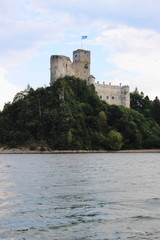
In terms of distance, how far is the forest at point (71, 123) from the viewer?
91.2m

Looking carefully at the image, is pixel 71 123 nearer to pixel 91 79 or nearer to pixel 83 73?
pixel 91 79

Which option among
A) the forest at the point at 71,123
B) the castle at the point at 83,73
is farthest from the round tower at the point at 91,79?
the forest at the point at 71,123

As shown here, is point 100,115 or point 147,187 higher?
point 100,115

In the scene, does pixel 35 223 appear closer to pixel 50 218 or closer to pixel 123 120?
pixel 50 218

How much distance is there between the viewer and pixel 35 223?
1233cm

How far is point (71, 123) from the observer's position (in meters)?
93.6

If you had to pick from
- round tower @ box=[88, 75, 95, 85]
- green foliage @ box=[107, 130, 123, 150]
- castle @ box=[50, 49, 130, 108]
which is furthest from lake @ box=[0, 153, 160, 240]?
round tower @ box=[88, 75, 95, 85]

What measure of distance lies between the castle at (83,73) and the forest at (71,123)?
10.2 feet

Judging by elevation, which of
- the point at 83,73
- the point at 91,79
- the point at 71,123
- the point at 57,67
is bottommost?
the point at 71,123

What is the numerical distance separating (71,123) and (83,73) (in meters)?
21.0

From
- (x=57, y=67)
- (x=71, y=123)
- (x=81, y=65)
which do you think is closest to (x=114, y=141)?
(x=71, y=123)

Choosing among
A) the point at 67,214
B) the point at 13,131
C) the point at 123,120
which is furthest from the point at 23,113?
the point at 67,214

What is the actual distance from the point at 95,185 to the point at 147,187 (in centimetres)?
313

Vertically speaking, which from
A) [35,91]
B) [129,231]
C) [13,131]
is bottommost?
[129,231]
